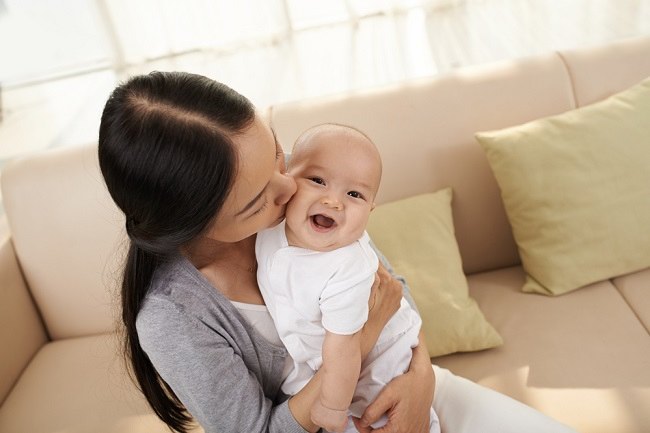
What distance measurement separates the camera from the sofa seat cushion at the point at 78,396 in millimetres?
1798

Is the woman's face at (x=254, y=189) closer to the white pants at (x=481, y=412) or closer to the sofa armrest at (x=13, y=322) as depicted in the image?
the white pants at (x=481, y=412)

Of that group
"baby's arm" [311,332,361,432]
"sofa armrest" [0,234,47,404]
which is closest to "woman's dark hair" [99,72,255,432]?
"baby's arm" [311,332,361,432]

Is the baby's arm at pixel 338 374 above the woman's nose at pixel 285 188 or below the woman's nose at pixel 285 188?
below

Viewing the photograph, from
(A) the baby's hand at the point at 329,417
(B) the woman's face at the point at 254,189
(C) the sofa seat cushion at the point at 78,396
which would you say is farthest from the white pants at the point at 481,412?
(C) the sofa seat cushion at the point at 78,396

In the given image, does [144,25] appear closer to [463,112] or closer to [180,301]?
[463,112]

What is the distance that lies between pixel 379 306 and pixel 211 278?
0.32 meters

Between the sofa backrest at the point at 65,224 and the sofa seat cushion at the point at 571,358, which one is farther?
the sofa backrest at the point at 65,224

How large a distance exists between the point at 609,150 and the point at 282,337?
1114 millimetres

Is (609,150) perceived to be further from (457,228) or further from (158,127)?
(158,127)

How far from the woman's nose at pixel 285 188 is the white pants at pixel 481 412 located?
0.62 m

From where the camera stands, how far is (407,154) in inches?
78.0

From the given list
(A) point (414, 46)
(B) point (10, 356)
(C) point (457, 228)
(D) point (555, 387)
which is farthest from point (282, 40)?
(D) point (555, 387)

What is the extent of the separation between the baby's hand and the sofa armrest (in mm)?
1165

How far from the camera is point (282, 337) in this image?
125 centimetres
